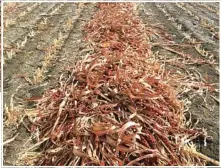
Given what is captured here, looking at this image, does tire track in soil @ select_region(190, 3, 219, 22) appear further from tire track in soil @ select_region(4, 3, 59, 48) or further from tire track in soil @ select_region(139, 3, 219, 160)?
tire track in soil @ select_region(4, 3, 59, 48)

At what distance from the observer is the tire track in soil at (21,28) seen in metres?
6.94

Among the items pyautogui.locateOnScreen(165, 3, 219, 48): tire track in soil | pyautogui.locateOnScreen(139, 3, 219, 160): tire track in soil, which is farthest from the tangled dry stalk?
pyautogui.locateOnScreen(165, 3, 219, 48): tire track in soil

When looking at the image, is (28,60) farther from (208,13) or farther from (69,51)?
(208,13)

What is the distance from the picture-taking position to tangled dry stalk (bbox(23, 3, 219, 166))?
334 centimetres

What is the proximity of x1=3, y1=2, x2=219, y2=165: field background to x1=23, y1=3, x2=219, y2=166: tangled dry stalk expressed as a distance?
0.23m

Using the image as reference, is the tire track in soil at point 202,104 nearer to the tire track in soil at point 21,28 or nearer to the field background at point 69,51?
the field background at point 69,51

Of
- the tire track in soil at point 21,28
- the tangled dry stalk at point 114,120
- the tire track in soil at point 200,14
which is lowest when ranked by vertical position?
the tangled dry stalk at point 114,120

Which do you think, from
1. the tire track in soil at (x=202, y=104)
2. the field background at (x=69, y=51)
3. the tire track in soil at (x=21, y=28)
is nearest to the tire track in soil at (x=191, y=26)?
the field background at (x=69, y=51)

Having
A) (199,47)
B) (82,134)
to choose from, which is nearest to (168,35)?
(199,47)

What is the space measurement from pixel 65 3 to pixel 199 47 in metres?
5.67

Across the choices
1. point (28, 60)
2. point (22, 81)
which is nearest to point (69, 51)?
point (28, 60)

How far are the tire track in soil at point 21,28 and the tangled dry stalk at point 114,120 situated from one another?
238 centimetres

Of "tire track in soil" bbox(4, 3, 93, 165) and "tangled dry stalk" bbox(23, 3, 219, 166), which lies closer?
"tangled dry stalk" bbox(23, 3, 219, 166)

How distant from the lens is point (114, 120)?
3629 millimetres
